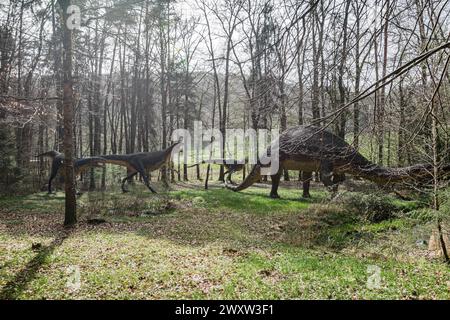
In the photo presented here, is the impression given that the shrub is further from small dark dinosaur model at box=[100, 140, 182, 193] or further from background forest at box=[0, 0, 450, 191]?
small dark dinosaur model at box=[100, 140, 182, 193]

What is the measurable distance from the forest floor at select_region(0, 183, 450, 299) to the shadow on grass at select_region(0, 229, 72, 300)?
0.01 meters

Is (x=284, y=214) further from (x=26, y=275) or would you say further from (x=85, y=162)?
(x=85, y=162)

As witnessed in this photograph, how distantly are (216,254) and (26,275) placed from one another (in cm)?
348

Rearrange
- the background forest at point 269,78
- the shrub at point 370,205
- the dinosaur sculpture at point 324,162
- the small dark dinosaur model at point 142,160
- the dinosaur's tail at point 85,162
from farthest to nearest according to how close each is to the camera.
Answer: the small dark dinosaur model at point 142,160
the dinosaur's tail at point 85,162
the dinosaur sculpture at point 324,162
the shrub at point 370,205
the background forest at point 269,78

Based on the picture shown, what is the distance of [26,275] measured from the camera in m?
5.18

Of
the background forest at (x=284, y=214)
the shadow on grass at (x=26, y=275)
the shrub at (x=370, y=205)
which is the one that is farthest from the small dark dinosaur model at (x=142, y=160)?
the shrub at (x=370, y=205)

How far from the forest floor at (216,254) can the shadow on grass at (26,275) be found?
0.6 inches

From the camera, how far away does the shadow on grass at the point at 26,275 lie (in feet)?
14.8

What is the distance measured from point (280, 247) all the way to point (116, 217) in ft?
18.8

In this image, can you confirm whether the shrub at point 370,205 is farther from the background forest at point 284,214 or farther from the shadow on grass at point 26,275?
the shadow on grass at point 26,275

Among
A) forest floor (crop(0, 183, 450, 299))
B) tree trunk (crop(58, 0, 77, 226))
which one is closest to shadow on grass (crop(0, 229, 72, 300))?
forest floor (crop(0, 183, 450, 299))

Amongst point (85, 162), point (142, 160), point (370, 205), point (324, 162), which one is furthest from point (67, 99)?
point (370, 205)

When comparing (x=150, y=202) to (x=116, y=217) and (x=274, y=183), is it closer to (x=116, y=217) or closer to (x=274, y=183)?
(x=116, y=217)
